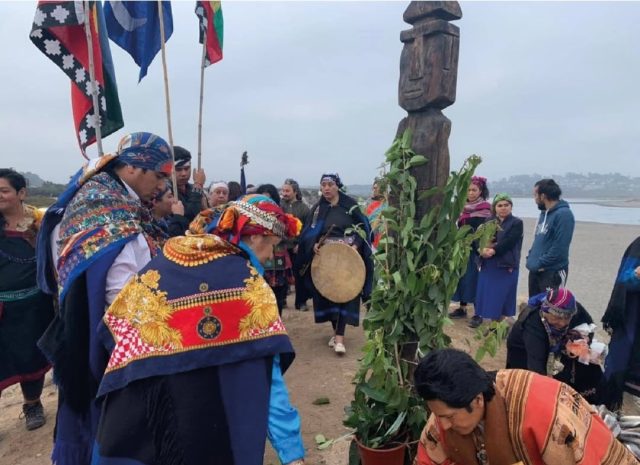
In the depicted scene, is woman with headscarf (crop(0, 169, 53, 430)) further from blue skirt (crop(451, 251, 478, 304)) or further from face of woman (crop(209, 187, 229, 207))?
blue skirt (crop(451, 251, 478, 304))

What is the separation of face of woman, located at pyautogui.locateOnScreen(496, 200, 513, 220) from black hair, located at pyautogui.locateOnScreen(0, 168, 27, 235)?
16.7 ft

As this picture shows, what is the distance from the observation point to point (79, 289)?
6.53ft

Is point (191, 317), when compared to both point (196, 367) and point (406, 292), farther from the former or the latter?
point (406, 292)

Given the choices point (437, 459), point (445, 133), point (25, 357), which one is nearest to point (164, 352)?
point (437, 459)

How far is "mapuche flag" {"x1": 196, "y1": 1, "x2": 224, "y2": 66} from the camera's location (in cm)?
508

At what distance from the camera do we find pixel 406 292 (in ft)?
8.09

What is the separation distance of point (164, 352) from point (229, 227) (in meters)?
0.50

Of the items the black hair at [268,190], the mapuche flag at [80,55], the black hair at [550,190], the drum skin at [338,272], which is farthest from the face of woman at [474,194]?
the mapuche flag at [80,55]

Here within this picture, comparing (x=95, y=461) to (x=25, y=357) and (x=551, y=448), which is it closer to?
(x=551, y=448)

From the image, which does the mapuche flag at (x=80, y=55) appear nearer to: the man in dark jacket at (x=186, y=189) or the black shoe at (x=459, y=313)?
the man in dark jacket at (x=186, y=189)

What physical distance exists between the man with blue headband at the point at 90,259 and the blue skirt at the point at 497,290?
4.77 meters

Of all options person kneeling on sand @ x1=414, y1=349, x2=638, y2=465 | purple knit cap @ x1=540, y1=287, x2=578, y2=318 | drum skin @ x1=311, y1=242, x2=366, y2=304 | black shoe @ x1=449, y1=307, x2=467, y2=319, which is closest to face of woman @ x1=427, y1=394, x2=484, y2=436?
person kneeling on sand @ x1=414, y1=349, x2=638, y2=465

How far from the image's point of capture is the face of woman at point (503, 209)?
18.8 ft

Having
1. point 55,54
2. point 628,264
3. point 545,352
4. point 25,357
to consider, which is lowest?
point 25,357
